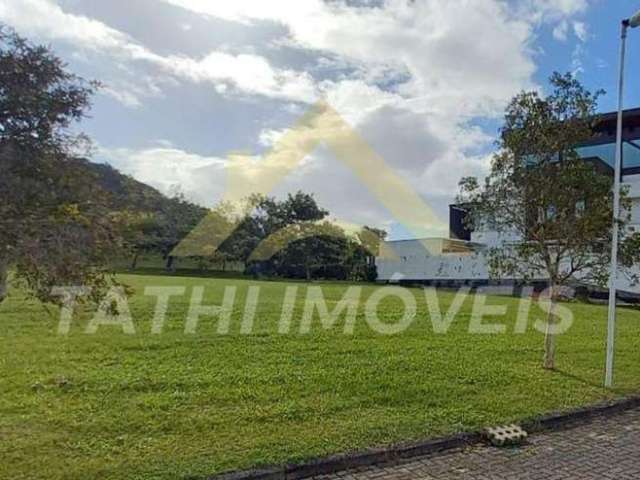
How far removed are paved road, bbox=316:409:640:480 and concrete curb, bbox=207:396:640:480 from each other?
8cm

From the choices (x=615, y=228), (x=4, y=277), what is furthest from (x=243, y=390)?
(x=615, y=228)

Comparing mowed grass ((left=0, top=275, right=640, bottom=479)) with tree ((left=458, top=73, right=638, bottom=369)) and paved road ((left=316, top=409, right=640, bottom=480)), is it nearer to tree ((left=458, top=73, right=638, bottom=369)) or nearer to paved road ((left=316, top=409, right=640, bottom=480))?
paved road ((left=316, top=409, right=640, bottom=480))

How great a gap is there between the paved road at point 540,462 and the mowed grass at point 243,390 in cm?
35

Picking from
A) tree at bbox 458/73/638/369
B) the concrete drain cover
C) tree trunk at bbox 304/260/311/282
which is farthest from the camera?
tree trunk at bbox 304/260/311/282

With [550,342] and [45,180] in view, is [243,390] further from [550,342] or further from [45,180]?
[550,342]

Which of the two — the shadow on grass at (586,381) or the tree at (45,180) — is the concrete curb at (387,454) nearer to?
the shadow on grass at (586,381)

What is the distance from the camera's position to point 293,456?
4270mm

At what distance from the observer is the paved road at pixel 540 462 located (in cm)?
424

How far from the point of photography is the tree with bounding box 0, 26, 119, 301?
3.15 meters

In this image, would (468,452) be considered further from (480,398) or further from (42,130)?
(42,130)

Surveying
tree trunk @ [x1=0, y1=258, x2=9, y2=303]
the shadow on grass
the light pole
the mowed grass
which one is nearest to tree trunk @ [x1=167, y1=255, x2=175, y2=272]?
the mowed grass

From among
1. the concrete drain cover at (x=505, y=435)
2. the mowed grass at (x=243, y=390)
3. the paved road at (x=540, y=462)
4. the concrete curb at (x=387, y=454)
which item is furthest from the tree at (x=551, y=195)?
the concrete drain cover at (x=505, y=435)

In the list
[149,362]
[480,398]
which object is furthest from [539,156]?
[149,362]

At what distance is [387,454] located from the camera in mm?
4547
